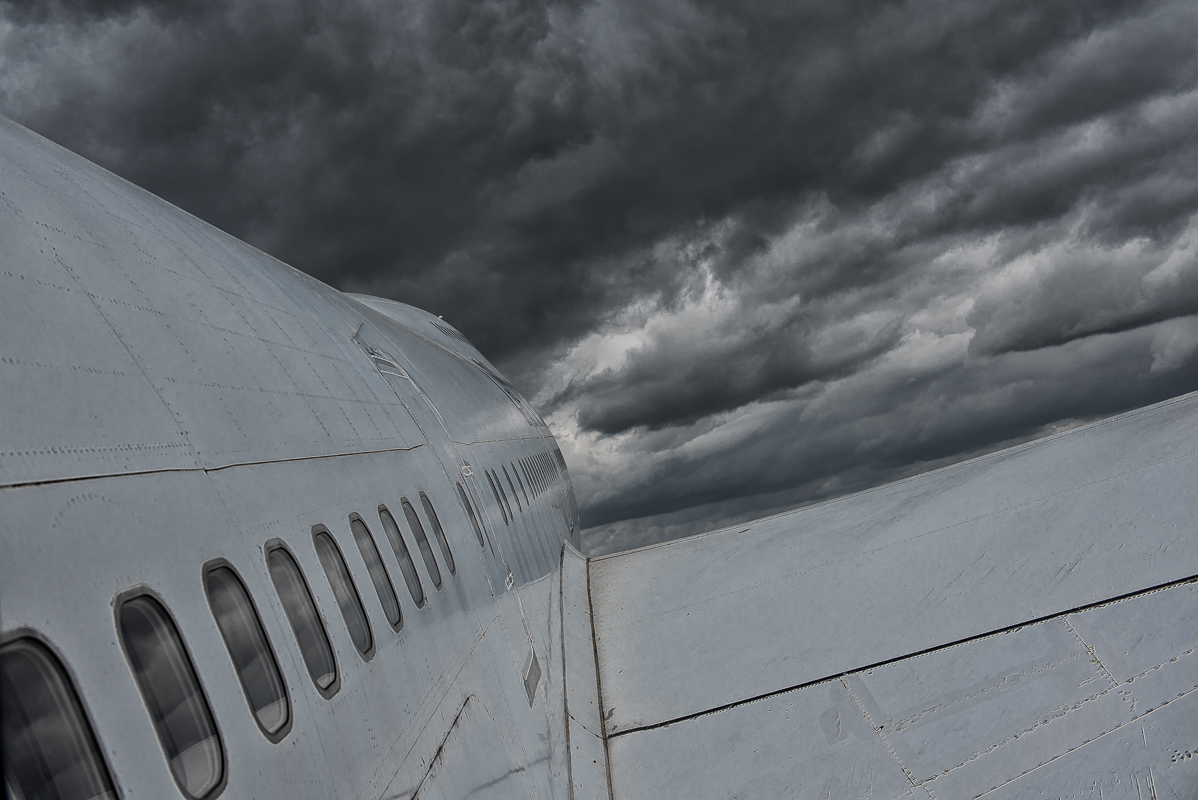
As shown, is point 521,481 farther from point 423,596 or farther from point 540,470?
point 423,596

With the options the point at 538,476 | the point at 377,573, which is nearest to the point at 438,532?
the point at 377,573

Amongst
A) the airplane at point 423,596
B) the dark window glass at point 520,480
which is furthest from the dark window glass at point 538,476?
the airplane at point 423,596

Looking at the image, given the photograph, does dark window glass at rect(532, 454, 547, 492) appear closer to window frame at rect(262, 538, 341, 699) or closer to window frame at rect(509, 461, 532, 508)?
window frame at rect(509, 461, 532, 508)

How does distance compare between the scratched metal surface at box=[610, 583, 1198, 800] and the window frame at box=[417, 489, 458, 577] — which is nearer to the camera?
the scratched metal surface at box=[610, 583, 1198, 800]

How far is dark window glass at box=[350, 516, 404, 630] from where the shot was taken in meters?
4.41

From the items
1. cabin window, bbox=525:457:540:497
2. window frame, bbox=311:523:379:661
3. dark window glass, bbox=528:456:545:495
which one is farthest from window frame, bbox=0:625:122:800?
dark window glass, bbox=528:456:545:495

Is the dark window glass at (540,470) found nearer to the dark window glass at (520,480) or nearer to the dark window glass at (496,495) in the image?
the dark window glass at (520,480)

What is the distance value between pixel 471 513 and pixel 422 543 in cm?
185

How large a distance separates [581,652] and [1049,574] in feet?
15.2

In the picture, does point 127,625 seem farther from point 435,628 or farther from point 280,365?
point 435,628

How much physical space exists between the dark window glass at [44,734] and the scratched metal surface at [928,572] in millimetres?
6015

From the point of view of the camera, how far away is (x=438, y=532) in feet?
19.7

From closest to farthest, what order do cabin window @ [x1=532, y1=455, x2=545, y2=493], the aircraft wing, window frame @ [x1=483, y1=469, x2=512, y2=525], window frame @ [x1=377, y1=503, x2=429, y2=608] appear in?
1. window frame @ [x1=377, y1=503, x2=429, y2=608]
2. the aircraft wing
3. window frame @ [x1=483, y1=469, x2=512, y2=525]
4. cabin window @ [x1=532, y1=455, x2=545, y2=493]

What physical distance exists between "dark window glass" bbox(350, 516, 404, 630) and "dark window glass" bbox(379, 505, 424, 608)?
0.28 meters
